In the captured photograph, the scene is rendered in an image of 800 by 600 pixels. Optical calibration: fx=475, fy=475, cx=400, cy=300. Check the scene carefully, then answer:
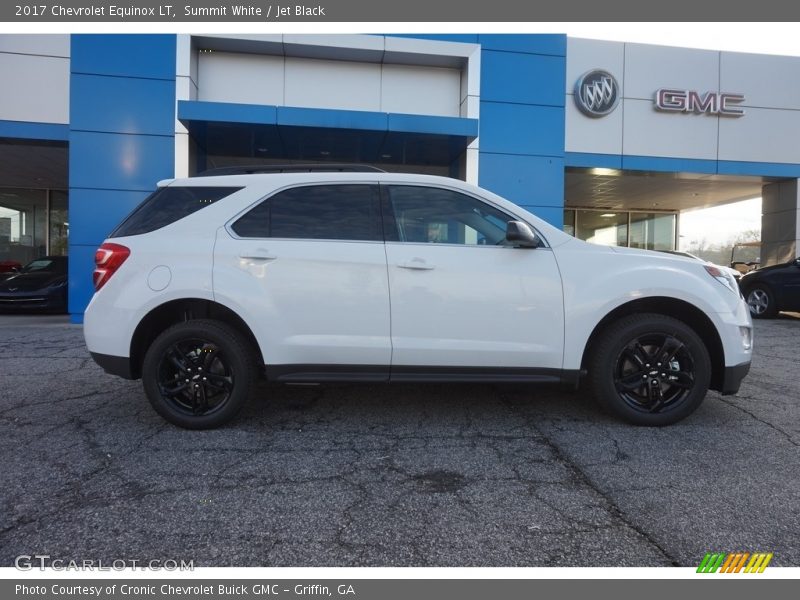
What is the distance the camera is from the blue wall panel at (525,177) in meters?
9.57

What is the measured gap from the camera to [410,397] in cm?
415

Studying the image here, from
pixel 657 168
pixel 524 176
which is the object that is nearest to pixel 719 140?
pixel 657 168

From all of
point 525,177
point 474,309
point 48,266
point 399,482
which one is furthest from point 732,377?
point 48,266

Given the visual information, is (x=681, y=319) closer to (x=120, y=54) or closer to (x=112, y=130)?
(x=112, y=130)

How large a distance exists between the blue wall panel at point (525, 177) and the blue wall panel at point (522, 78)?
47.3 inches

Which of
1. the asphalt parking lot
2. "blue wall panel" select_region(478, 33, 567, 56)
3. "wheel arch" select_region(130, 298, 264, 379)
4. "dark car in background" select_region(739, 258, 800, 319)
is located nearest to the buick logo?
"blue wall panel" select_region(478, 33, 567, 56)

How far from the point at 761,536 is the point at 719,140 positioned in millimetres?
12201

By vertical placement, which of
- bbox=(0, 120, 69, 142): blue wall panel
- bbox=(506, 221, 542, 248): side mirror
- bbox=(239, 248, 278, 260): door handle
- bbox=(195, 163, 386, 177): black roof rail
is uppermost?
bbox=(0, 120, 69, 142): blue wall panel

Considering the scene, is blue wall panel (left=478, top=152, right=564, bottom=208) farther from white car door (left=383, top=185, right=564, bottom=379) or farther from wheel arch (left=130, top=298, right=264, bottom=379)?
wheel arch (left=130, top=298, right=264, bottom=379)

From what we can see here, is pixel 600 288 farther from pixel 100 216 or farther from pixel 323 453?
pixel 100 216

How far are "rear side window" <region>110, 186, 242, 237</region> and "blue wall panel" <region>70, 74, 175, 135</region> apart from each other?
6519 mm

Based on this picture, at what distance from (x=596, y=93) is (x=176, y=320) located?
35.0 ft

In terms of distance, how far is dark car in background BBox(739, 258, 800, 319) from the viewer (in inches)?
364

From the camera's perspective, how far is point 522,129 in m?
9.70
